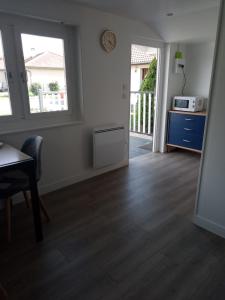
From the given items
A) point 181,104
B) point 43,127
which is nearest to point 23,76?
point 43,127

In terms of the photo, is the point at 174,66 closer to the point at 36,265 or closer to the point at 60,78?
the point at 60,78

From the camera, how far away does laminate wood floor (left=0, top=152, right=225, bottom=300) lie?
152cm

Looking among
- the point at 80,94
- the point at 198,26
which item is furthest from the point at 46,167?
the point at 198,26

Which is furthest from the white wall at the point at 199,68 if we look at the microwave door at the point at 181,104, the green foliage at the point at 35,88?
the green foliage at the point at 35,88

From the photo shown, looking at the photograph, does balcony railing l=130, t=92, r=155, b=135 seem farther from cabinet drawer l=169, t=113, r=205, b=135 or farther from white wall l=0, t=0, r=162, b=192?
white wall l=0, t=0, r=162, b=192

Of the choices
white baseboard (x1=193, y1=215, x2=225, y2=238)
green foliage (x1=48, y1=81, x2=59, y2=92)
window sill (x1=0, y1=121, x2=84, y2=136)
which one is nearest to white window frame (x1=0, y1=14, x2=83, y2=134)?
window sill (x1=0, y1=121, x2=84, y2=136)

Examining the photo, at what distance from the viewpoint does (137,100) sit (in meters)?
5.56

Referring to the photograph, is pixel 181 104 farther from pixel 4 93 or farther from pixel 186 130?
pixel 4 93

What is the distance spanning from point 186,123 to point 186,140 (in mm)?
324

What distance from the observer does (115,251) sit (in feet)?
6.08

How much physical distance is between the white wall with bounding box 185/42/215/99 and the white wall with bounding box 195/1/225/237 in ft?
8.72

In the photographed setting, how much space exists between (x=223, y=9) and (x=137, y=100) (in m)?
3.93

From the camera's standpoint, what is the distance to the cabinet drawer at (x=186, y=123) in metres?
3.88

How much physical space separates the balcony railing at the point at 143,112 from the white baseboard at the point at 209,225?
136 inches
